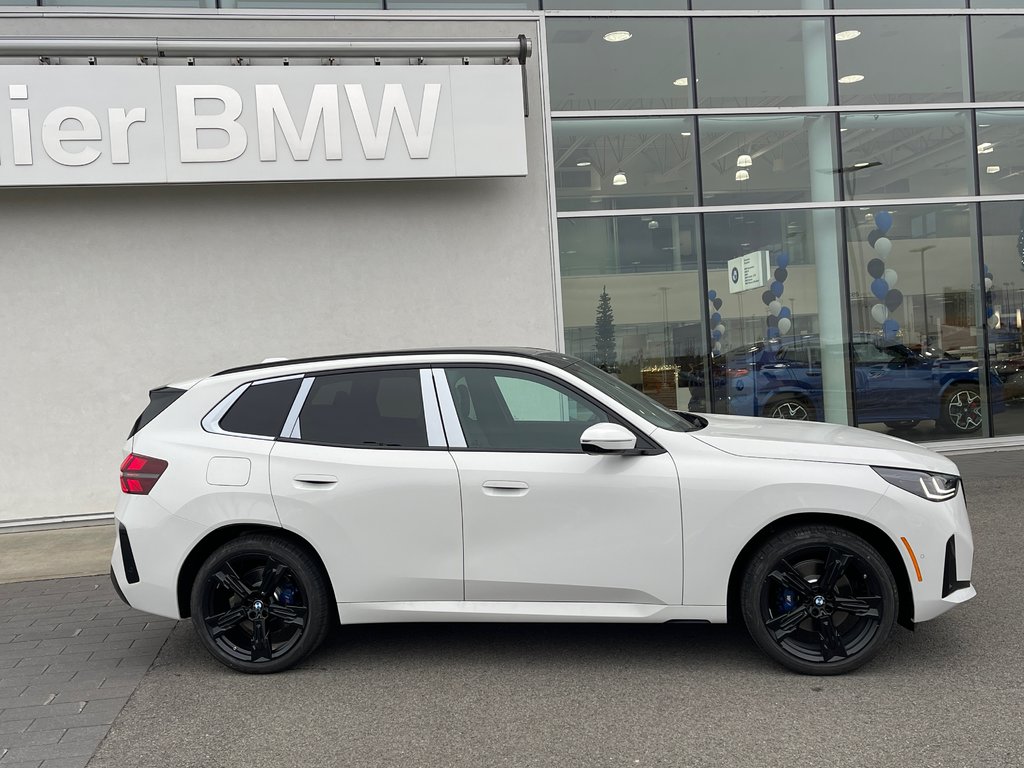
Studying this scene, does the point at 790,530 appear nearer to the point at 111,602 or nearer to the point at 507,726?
the point at 507,726

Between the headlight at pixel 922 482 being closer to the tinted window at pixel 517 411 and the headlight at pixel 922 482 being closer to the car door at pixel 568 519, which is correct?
the car door at pixel 568 519

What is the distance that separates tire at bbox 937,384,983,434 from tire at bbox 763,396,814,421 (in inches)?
72.5

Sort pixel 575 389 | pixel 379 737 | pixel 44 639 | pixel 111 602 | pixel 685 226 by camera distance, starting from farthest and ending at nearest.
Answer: pixel 685 226 → pixel 111 602 → pixel 44 639 → pixel 575 389 → pixel 379 737

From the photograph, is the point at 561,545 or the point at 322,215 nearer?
the point at 561,545

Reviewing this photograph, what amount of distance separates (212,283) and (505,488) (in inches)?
253

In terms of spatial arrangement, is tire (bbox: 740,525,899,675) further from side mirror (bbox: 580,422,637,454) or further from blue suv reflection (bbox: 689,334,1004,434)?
blue suv reflection (bbox: 689,334,1004,434)

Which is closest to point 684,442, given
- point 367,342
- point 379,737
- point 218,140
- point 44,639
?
point 379,737

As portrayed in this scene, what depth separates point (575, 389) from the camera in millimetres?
4602

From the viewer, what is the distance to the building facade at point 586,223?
942 cm

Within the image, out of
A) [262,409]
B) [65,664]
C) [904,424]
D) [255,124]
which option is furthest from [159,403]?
[904,424]

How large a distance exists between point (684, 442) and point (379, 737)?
2.01 metres

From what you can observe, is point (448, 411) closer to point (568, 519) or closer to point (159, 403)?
point (568, 519)

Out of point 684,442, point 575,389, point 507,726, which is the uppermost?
point 575,389

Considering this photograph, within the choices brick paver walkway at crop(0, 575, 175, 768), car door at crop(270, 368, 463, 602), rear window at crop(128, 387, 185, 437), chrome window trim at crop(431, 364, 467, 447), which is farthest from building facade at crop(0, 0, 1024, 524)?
car door at crop(270, 368, 463, 602)
